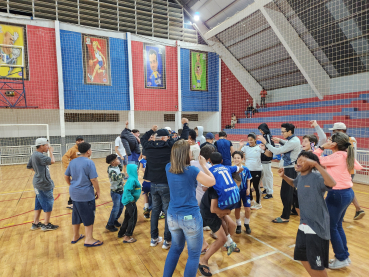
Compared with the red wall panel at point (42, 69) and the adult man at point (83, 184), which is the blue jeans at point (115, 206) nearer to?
the adult man at point (83, 184)

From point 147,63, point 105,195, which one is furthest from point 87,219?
point 147,63

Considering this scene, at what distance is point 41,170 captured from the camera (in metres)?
3.86

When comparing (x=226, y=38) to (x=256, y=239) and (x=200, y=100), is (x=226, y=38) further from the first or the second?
(x=256, y=239)

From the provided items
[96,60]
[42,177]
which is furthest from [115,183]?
[96,60]

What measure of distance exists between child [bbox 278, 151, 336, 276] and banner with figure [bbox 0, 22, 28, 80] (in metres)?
13.9

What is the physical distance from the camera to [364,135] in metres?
9.37

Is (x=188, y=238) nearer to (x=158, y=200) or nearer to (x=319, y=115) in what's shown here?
(x=158, y=200)

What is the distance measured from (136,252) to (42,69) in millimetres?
12617

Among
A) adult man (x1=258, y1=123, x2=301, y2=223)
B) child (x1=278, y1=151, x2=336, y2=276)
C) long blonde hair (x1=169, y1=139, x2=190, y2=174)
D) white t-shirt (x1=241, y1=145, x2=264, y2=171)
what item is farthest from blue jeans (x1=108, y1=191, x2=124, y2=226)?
child (x1=278, y1=151, x2=336, y2=276)

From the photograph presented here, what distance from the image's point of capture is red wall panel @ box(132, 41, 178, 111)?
47.7ft

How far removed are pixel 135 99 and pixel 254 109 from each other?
8.19 meters

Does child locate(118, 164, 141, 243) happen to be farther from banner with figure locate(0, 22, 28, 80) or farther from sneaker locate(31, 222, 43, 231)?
banner with figure locate(0, 22, 28, 80)

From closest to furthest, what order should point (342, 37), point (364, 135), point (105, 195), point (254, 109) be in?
point (105, 195) < point (364, 135) < point (342, 37) < point (254, 109)

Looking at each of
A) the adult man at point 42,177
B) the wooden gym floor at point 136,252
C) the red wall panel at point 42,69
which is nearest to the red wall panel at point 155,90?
the red wall panel at point 42,69
